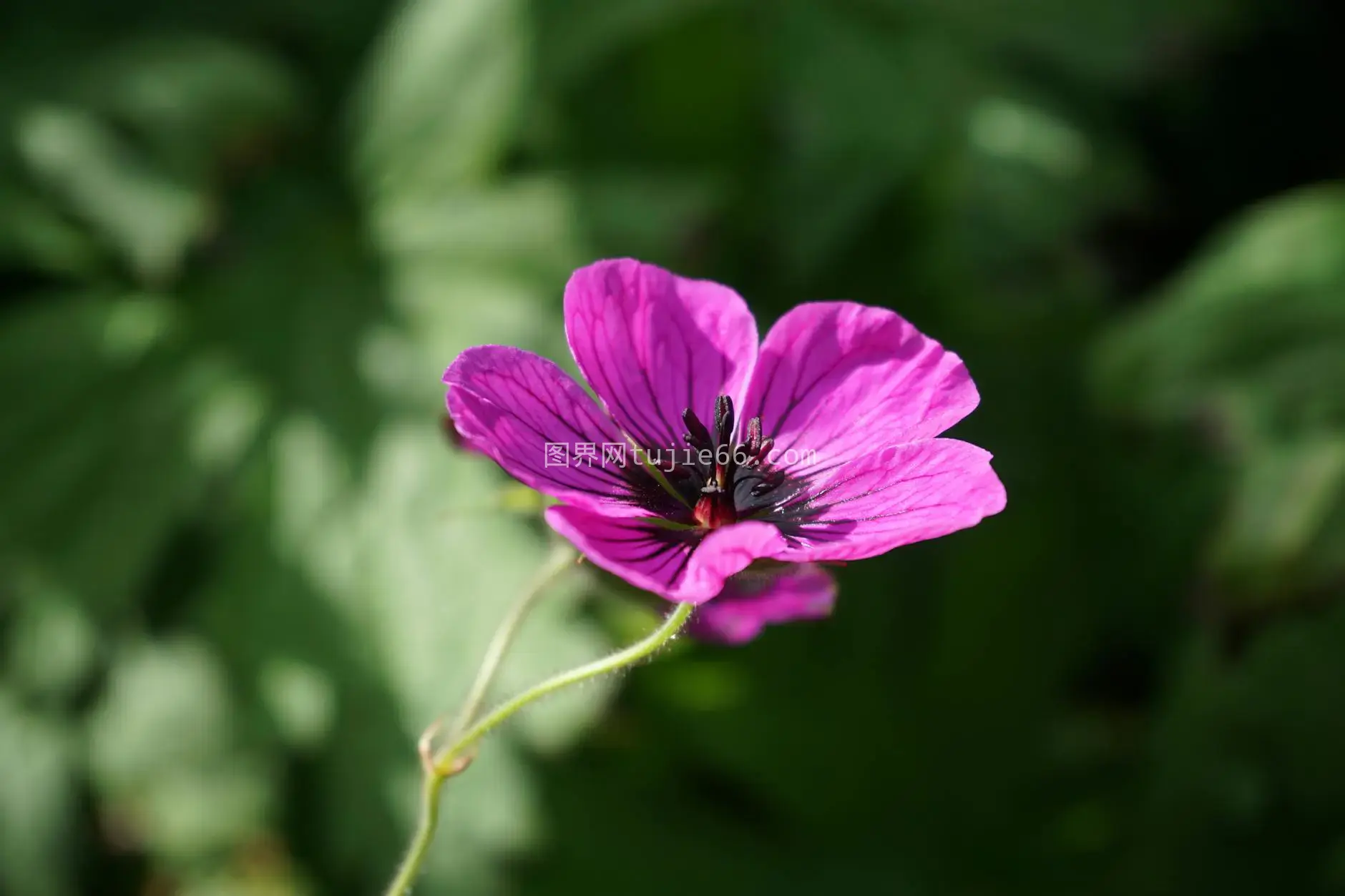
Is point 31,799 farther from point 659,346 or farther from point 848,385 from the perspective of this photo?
point 848,385

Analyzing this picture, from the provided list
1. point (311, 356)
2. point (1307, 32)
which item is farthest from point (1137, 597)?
point (311, 356)

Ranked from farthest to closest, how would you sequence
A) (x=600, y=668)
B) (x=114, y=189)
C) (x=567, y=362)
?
(x=114, y=189)
(x=567, y=362)
(x=600, y=668)

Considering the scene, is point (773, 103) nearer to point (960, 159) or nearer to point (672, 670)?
point (960, 159)

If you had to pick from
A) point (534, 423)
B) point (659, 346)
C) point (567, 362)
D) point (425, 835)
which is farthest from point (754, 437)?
point (567, 362)

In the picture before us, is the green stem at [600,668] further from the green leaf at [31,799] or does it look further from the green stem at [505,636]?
the green leaf at [31,799]

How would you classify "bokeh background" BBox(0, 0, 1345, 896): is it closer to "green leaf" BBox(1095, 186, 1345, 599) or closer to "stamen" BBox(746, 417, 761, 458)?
"green leaf" BBox(1095, 186, 1345, 599)

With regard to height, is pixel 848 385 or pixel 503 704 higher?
pixel 848 385
